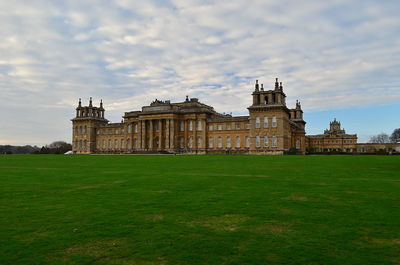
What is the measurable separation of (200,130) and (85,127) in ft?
149

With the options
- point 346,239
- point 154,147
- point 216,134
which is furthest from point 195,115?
point 346,239

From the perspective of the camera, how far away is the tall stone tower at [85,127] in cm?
11338

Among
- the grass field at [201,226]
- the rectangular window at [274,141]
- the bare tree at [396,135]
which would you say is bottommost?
the grass field at [201,226]

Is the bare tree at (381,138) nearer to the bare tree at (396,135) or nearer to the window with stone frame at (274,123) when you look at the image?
the bare tree at (396,135)

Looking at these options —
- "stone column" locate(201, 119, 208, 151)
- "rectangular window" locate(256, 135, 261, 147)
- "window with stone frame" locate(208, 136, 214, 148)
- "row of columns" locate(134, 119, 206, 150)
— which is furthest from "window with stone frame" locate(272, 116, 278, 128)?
"row of columns" locate(134, 119, 206, 150)

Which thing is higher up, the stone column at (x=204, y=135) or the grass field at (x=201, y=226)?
the stone column at (x=204, y=135)

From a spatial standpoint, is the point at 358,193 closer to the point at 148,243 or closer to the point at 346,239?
the point at 346,239

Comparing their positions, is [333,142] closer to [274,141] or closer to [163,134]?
[274,141]

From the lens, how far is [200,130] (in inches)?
3605

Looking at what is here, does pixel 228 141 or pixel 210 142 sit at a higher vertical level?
pixel 228 141

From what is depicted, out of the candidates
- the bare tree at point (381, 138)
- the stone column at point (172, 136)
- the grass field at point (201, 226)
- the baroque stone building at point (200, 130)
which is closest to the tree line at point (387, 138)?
the bare tree at point (381, 138)

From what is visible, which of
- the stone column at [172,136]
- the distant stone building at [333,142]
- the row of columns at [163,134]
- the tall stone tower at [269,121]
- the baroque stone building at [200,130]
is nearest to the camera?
the tall stone tower at [269,121]

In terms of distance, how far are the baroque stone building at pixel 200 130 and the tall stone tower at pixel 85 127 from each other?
34 cm

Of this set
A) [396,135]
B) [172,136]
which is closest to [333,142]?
[396,135]
